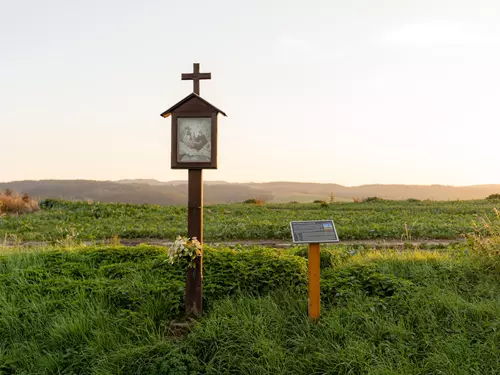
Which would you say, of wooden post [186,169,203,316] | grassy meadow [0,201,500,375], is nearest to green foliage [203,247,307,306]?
grassy meadow [0,201,500,375]

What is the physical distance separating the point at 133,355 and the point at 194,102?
124 inches

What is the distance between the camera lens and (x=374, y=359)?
4.61 meters

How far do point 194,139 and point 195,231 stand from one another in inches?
47.7

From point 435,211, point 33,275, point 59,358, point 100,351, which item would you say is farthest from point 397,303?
point 435,211

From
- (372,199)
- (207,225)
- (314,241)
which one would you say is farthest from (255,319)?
(372,199)

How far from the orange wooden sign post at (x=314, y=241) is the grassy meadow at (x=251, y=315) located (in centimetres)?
20

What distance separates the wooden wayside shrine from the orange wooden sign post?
4.42ft

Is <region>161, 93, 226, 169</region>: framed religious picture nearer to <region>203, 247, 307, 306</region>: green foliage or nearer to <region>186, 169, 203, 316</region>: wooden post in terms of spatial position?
<region>186, 169, 203, 316</region>: wooden post

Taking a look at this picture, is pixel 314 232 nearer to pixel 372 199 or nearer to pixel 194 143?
pixel 194 143

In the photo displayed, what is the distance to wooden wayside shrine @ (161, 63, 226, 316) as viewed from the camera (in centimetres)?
596

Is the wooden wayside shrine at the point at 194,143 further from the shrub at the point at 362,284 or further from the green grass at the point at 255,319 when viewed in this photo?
the shrub at the point at 362,284

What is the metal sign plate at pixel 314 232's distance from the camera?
5.54m

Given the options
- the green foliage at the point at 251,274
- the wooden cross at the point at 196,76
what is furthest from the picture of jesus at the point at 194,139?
the green foliage at the point at 251,274

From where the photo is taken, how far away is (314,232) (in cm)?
565
